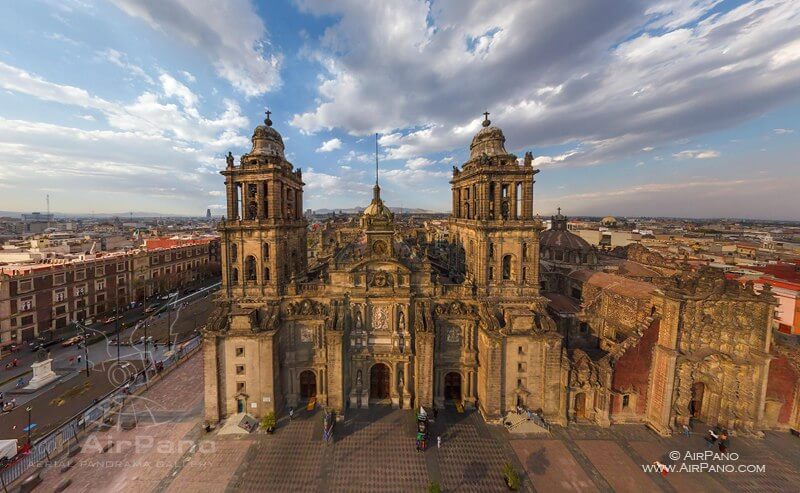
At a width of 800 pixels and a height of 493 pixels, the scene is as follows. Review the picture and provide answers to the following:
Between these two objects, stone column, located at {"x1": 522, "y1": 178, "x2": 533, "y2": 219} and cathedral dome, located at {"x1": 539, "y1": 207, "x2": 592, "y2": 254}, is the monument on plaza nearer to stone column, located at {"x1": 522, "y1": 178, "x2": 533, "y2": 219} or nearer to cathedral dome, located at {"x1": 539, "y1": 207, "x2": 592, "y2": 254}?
stone column, located at {"x1": 522, "y1": 178, "x2": 533, "y2": 219}

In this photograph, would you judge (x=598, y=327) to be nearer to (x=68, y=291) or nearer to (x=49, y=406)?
(x=49, y=406)

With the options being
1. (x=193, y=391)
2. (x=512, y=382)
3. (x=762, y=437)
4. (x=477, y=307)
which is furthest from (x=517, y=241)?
(x=193, y=391)

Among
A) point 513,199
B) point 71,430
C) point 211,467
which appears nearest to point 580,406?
point 513,199

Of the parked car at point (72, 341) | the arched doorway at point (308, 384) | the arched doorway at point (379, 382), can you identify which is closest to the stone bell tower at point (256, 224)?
the arched doorway at point (308, 384)

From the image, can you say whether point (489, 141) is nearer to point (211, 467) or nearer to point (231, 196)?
point (231, 196)

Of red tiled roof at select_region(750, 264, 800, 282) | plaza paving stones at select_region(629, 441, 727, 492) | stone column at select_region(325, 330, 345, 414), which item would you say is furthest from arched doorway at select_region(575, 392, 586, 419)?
red tiled roof at select_region(750, 264, 800, 282)

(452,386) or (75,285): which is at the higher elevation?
(75,285)
